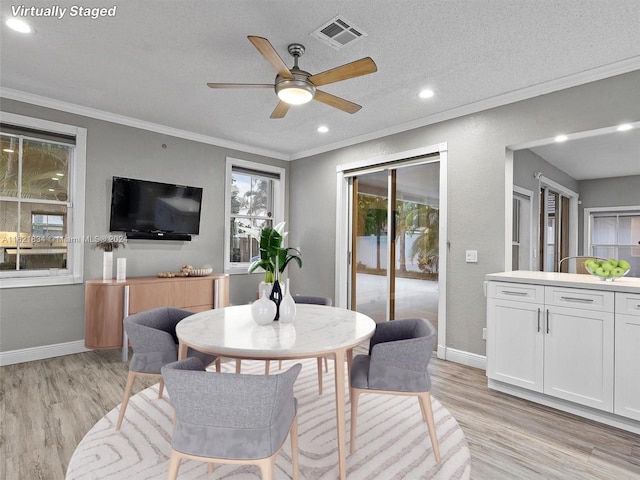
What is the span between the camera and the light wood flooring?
1.92m

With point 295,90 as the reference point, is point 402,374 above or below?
below

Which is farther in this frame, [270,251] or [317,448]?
[270,251]

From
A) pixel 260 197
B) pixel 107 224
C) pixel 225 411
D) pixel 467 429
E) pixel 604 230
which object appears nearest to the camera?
pixel 225 411

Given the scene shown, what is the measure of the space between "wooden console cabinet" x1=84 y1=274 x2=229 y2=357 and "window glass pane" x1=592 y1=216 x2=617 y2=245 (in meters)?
7.18

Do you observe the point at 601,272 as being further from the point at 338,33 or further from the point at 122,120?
the point at 122,120

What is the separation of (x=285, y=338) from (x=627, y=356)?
2249mm

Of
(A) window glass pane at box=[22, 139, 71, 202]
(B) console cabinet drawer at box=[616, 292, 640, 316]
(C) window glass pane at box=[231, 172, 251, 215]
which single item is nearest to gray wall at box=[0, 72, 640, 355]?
(A) window glass pane at box=[22, 139, 71, 202]

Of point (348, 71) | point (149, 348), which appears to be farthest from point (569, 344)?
point (149, 348)

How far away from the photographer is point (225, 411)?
131 centimetres

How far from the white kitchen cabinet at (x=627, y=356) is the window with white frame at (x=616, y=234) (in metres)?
5.18

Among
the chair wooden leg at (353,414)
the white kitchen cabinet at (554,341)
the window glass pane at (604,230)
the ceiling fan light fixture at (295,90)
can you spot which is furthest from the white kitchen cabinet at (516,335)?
the window glass pane at (604,230)

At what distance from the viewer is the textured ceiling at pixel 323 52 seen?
7.10 ft

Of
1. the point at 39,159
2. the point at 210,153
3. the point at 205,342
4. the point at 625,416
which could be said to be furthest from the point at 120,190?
the point at 625,416

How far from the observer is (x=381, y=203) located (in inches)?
182
